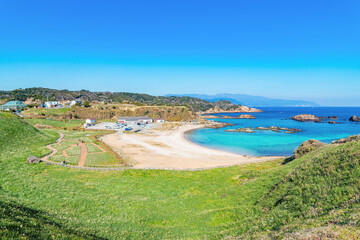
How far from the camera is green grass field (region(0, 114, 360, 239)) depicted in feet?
27.9

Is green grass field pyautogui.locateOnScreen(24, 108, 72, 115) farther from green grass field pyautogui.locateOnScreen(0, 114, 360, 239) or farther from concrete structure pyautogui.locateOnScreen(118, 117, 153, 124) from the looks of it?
green grass field pyautogui.locateOnScreen(0, 114, 360, 239)

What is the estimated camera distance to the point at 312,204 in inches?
435

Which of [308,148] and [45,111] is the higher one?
[45,111]

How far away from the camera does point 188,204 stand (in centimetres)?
1683

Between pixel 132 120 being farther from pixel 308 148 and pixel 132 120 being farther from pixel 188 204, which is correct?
pixel 188 204

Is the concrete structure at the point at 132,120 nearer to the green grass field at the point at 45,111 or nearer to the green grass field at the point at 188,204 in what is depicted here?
the green grass field at the point at 45,111

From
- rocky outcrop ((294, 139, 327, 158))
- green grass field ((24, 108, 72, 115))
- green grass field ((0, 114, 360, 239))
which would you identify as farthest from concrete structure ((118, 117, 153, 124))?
rocky outcrop ((294, 139, 327, 158))

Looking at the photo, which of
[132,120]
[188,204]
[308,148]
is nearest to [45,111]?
[132,120]

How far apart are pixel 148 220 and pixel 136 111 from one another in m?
129

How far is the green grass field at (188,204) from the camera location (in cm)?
850

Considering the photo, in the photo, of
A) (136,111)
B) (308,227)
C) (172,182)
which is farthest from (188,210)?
(136,111)

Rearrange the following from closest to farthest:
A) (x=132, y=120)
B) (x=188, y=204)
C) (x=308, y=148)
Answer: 1. (x=188, y=204)
2. (x=308, y=148)
3. (x=132, y=120)

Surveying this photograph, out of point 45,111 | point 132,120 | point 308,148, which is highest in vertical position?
point 45,111

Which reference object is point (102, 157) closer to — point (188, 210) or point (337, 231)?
point (188, 210)
